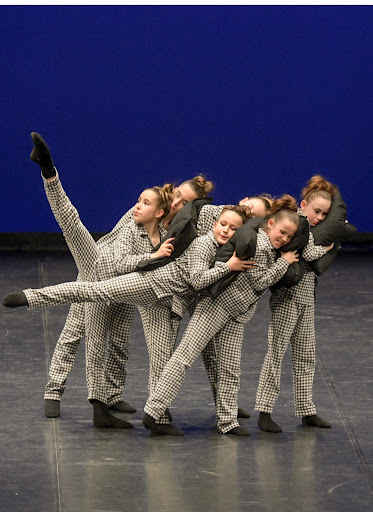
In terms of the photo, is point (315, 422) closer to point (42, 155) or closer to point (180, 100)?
point (42, 155)

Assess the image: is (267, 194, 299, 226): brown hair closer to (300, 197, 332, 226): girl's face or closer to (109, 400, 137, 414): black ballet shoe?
(300, 197, 332, 226): girl's face

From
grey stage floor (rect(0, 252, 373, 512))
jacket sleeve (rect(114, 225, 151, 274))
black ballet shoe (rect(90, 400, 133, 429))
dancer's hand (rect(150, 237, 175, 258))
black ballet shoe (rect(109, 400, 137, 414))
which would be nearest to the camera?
grey stage floor (rect(0, 252, 373, 512))

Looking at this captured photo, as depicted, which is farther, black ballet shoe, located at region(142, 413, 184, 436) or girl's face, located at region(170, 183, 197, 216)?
girl's face, located at region(170, 183, 197, 216)

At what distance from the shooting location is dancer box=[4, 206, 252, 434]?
4785mm

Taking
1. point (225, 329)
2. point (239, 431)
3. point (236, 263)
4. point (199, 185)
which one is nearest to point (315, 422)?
point (239, 431)

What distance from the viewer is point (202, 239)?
4930 mm

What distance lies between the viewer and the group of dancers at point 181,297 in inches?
191

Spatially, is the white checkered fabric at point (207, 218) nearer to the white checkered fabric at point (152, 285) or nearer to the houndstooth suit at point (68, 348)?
the white checkered fabric at point (152, 285)

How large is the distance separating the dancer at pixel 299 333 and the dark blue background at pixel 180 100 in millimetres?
3408

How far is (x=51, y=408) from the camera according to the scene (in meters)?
5.24

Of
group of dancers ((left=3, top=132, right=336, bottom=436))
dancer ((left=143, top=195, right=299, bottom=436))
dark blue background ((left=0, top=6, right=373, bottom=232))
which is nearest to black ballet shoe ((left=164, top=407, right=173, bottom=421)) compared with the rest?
group of dancers ((left=3, top=132, right=336, bottom=436))

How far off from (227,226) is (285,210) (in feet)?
0.91

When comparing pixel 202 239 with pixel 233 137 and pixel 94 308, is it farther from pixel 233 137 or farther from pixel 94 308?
pixel 233 137

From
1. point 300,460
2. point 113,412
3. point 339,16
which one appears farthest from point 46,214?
point 300,460
